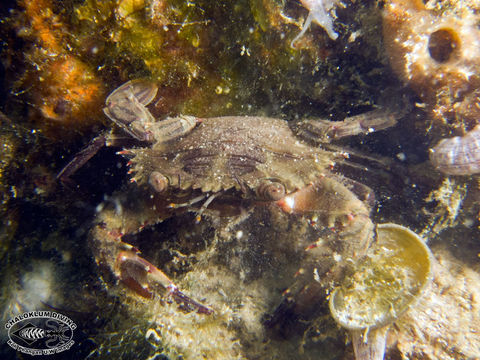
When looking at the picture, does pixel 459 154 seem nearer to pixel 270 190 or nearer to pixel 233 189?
pixel 270 190

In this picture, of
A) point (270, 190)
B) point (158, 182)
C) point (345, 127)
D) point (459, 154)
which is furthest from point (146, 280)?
point (459, 154)

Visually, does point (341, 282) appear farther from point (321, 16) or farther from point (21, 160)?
point (21, 160)

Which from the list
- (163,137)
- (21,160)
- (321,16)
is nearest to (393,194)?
(321,16)

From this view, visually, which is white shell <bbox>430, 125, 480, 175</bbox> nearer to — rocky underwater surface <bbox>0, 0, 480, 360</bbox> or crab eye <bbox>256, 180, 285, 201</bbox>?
rocky underwater surface <bbox>0, 0, 480, 360</bbox>

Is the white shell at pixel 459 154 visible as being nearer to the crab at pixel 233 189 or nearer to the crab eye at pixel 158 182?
the crab at pixel 233 189

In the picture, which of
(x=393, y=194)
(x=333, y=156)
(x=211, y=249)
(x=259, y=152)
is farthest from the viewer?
(x=393, y=194)

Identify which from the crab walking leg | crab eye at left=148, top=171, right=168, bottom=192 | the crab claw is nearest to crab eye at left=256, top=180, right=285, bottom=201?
the crab walking leg
